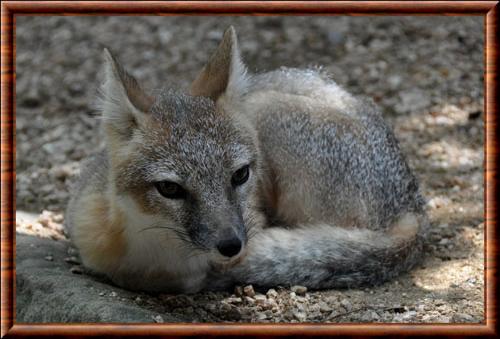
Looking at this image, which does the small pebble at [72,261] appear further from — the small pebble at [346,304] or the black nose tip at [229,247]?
the small pebble at [346,304]

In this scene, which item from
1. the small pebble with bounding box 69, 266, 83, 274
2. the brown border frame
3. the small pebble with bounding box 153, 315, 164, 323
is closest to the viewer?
the brown border frame

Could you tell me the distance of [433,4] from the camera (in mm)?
3818

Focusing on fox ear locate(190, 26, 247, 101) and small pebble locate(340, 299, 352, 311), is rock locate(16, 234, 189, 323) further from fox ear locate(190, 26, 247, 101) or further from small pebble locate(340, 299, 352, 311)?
fox ear locate(190, 26, 247, 101)

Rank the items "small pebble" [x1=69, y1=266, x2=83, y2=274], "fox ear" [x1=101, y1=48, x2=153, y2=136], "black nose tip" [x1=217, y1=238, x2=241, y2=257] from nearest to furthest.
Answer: "black nose tip" [x1=217, y1=238, x2=241, y2=257] < "fox ear" [x1=101, y1=48, x2=153, y2=136] < "small pebble" [x1=69, y1=266, x2=83, y2=274]

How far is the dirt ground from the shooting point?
4.29 metres

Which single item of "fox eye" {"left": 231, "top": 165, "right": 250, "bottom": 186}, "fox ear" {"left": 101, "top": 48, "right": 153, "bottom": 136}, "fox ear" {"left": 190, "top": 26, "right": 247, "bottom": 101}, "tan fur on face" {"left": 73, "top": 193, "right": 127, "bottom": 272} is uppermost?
"fox ear" {"left": 190, "top": 26, "right": 247, "bottom": 101}

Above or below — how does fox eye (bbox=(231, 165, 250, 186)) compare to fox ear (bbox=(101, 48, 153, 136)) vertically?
below

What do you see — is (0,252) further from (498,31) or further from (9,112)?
(498,31)

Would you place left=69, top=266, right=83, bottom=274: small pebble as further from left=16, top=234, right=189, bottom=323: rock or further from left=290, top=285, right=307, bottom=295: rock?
left=290, top=285, right=307, bottom=295: rock

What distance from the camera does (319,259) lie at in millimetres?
4508

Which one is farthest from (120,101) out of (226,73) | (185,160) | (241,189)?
(241,189)

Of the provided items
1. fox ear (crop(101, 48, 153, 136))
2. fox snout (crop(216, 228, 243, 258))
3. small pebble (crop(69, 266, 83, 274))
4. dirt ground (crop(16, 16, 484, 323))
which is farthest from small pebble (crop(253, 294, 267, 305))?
fox ear (crop(101, 48, 153, 136))

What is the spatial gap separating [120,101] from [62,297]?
1.25m

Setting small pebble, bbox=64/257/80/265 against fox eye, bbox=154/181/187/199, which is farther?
small pebble, bbox=64/257/80/265
